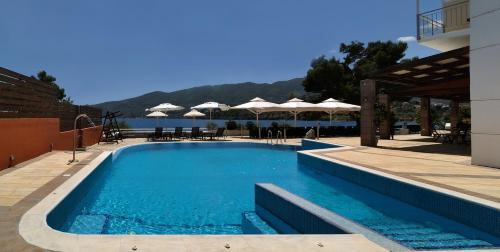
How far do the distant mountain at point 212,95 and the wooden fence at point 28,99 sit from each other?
7687 cm

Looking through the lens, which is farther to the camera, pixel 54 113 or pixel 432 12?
pixel 432 12

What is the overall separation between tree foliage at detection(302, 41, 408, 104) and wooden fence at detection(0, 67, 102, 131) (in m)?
30.8

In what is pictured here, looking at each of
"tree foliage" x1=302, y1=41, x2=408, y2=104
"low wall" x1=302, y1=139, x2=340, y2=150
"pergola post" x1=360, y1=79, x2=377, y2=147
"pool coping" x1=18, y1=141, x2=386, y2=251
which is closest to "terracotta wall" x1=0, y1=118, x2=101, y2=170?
"pool coping" x1=18, y1=141, x2=386, y2=251

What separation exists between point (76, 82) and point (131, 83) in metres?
6.58

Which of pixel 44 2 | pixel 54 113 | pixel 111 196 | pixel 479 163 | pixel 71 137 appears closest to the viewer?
pixel 111 196

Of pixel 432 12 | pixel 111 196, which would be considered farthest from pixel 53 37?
pixel 432 12

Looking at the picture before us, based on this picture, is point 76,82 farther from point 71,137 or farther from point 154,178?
point 154,178

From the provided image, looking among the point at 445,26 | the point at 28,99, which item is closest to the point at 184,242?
the point at 28,99

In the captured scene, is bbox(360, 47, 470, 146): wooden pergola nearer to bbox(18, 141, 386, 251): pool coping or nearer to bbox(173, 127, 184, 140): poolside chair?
bbox(18, 141, 386, 251): pool coping

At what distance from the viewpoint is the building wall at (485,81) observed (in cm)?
822

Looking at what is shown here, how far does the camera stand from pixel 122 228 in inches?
222

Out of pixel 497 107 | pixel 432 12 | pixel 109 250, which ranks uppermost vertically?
pixel 432 12

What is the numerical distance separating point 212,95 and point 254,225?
97341 millimetres

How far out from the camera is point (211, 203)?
7270mm
